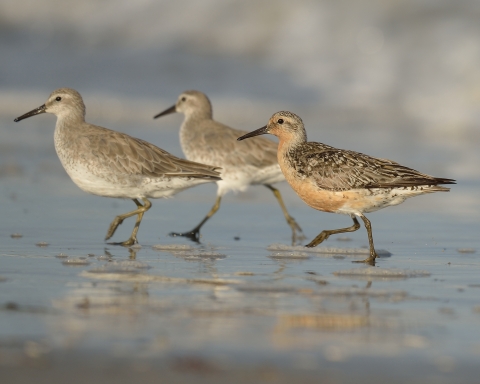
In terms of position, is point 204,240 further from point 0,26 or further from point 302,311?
point 0,26

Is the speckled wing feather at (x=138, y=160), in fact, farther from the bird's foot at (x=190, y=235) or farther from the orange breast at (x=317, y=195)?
the orange breast at (x=317, y=195)

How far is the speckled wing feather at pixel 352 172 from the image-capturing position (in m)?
7.75

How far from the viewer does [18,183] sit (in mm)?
11203

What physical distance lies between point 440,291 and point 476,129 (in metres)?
11.7

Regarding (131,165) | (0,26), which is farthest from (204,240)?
(0,26)

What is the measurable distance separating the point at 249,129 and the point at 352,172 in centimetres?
842

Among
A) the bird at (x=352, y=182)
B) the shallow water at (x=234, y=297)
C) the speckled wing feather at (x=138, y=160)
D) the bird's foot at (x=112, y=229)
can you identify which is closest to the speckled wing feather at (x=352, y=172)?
the bird at (x=352, y=182)

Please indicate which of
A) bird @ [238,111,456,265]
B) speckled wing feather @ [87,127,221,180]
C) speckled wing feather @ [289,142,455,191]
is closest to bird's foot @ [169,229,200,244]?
speckled wing feather @ [87,127,221,180]

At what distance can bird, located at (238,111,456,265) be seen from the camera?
7754 millimetres

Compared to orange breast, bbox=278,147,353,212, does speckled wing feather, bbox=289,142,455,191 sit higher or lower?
higher

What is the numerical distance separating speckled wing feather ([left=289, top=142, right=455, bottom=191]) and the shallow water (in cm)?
67

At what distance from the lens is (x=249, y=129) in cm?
1625

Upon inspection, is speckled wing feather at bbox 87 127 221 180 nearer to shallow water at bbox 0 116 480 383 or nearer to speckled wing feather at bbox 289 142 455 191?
shallow water at bbox 0 116 480 383

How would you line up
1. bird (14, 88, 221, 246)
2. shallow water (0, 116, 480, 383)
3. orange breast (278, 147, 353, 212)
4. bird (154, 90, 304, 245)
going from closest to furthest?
shallow water (0, 116, 480, 383) < orange breast (278, 147, 353, 212) < bird (14, 88, 221, 246) < bird (154, 90, 304, 245)
